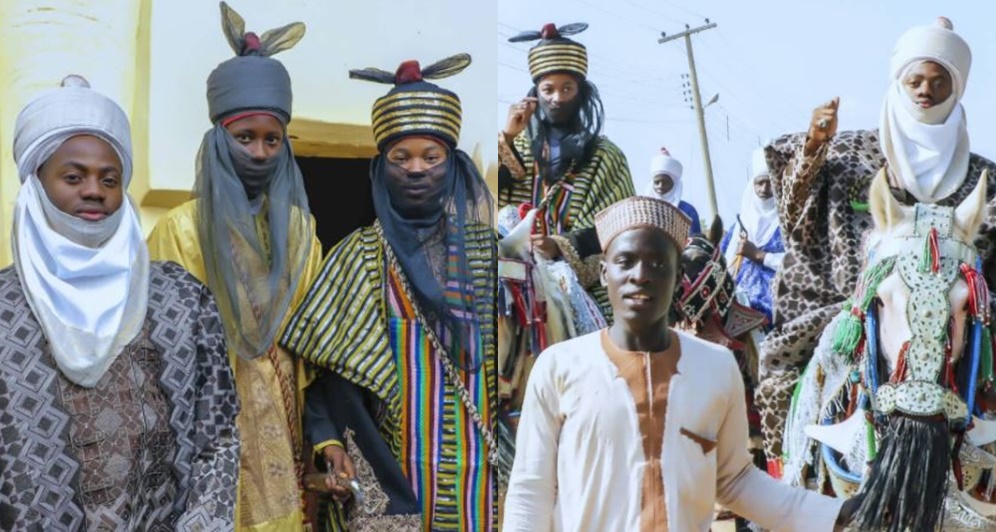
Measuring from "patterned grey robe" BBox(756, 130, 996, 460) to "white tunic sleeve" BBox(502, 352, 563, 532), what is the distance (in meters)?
2.41

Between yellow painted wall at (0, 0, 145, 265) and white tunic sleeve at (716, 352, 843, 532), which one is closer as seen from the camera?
white tunic sleeve at (716, 352, 843, 532)

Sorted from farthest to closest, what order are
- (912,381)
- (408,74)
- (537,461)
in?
(408,74) < (912,381) < (537,461)

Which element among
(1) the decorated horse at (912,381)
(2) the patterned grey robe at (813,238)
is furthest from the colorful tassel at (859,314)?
(2) the patterned grey robe at (813,238)

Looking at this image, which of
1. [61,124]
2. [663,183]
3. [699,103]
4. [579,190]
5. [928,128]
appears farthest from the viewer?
[699,103]

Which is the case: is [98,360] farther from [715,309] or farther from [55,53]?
[715,309]

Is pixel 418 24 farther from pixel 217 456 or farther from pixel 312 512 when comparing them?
pixel 217 456

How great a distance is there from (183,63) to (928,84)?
3.19 meters

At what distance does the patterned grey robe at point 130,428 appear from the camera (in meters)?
4.67

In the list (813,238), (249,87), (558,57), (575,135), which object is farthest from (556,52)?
(249,87)

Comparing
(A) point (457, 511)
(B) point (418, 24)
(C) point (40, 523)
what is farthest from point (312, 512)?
(B) point (418, 24)

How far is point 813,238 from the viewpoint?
23.9 feet

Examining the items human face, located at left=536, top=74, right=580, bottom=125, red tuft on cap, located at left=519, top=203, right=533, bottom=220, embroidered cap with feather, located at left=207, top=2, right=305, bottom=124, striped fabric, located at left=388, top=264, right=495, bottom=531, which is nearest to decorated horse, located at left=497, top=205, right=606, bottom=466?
striped fabric, located at left=388, top=264, right=495, bottom=531

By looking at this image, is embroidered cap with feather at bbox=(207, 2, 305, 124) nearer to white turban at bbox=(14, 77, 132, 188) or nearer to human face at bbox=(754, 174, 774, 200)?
white turban at bbox=(14, 77, 132, 188)

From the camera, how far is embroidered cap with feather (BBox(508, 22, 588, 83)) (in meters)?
8.84
